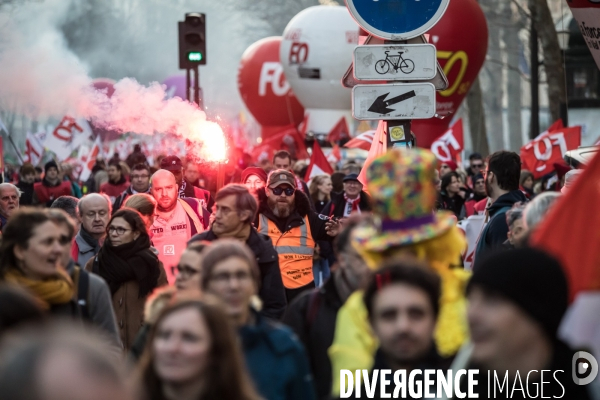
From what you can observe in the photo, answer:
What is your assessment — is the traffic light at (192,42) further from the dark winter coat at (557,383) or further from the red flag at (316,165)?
the dark winter coat at (557,383)

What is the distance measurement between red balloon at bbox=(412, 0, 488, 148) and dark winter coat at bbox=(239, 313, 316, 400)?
21.2 meters

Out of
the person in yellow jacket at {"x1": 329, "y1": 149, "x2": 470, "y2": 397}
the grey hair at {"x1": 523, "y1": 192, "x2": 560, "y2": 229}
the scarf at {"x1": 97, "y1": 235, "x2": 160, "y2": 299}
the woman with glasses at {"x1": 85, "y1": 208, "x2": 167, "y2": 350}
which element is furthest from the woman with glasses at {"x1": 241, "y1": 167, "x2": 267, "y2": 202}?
the person in yellow jacket at {"x1": 329, "y1": 149, "x2": 470, "y2": 397}

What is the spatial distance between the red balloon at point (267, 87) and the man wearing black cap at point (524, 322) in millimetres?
38689

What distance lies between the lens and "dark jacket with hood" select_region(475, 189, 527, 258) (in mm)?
7727

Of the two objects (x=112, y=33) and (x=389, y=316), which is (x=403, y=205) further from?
(x=112, y=33)

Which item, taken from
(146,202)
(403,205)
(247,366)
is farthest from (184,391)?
(146,202)

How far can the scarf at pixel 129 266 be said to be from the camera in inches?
285

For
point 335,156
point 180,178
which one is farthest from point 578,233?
point 335,156

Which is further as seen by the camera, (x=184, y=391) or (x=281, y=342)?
(x=281, y=342)

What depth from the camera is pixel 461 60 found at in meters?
26.2

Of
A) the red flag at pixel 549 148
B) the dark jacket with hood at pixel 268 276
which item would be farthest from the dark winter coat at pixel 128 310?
the red flag at pixel 549 148

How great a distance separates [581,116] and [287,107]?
14.3m

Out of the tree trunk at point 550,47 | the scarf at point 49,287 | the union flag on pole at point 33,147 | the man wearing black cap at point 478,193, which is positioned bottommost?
the scarf at point 49,287

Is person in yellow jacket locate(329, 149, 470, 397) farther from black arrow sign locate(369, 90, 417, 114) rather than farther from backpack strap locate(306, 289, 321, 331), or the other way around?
black arrow sign locate(369, 90, 417, 114)
